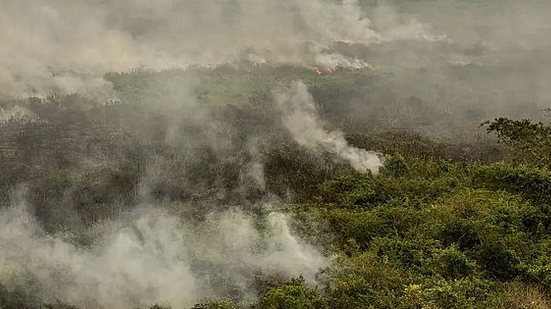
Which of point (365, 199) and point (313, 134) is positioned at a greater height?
point (313, 134)

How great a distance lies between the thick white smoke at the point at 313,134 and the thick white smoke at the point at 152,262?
1329 inches

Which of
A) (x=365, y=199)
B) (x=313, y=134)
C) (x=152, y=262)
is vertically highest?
(x=313, y=134)

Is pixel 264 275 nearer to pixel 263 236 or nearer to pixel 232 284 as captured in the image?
pixel 232 284

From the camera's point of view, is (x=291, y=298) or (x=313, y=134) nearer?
(x=291, y=298)

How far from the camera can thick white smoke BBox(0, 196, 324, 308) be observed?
41.3 metres

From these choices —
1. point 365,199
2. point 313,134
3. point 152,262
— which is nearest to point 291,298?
point 152,262

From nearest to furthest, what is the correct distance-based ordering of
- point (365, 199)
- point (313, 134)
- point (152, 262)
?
1. point (152, 262)
2. point (365, 199)
3. point (313, 134)

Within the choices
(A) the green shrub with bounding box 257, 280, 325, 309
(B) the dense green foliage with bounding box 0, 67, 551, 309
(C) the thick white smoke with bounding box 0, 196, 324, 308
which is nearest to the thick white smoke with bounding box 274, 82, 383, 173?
(B) the dense green foliage with bounding box 0, 67, 551, 309

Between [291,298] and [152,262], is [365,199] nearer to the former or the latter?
[152,262]

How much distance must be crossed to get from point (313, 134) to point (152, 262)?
67.5 meters

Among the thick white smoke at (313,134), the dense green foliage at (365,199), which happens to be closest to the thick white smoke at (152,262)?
the dense green foliage at (365,199)

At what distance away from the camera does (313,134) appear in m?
110

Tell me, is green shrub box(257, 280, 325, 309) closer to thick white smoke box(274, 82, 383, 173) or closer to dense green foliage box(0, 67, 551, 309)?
dense green foliage box(0, 67, 551, 309)

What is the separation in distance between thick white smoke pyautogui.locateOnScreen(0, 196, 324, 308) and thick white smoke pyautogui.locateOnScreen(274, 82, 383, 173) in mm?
33749
